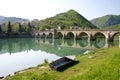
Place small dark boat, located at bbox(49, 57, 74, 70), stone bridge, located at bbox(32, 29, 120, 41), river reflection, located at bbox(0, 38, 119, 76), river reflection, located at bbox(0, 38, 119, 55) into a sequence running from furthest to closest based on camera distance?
1. stone bridge, located at bbox(32, 29, 120, 41)
2. river reflection, located at bbox(0, 38, 119, 55)
3. river reflection, located at bbox(0, 38, 119, 76)
4. small dark boat, located at bbox(49, 57, 74, 70)

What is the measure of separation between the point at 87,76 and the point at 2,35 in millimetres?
130542

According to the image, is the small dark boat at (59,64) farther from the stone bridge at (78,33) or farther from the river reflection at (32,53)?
the stone bridge at (78,33)

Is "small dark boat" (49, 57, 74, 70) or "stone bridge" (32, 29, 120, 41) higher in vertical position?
"stone bridge" (32, 29, 120, 41)

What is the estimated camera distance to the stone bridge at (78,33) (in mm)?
94938

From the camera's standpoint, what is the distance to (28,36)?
15325cm

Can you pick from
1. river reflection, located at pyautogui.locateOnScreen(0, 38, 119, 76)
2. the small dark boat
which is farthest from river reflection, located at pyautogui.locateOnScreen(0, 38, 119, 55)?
the small dark boat

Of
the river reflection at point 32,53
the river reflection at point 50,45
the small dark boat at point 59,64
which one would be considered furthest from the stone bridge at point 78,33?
the small dark boat at point 59,64

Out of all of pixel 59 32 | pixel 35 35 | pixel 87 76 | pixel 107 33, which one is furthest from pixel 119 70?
pixel 35 35

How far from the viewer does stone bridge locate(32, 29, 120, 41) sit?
311 ft

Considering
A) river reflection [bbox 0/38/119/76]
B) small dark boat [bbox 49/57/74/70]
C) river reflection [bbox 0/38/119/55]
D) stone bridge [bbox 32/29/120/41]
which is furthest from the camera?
stone bridge [bbox 32/29/120/41]

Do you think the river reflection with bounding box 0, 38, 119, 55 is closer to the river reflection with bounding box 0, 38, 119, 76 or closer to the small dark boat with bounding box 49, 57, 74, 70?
the river reflection with bounding box 0, 38, 119, 76

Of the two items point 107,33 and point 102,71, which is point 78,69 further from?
point 107,33

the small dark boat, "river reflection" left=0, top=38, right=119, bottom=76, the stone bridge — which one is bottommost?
"river reflection" left=0, top=38, right=119, bottom=76

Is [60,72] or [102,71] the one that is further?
[60,72]
